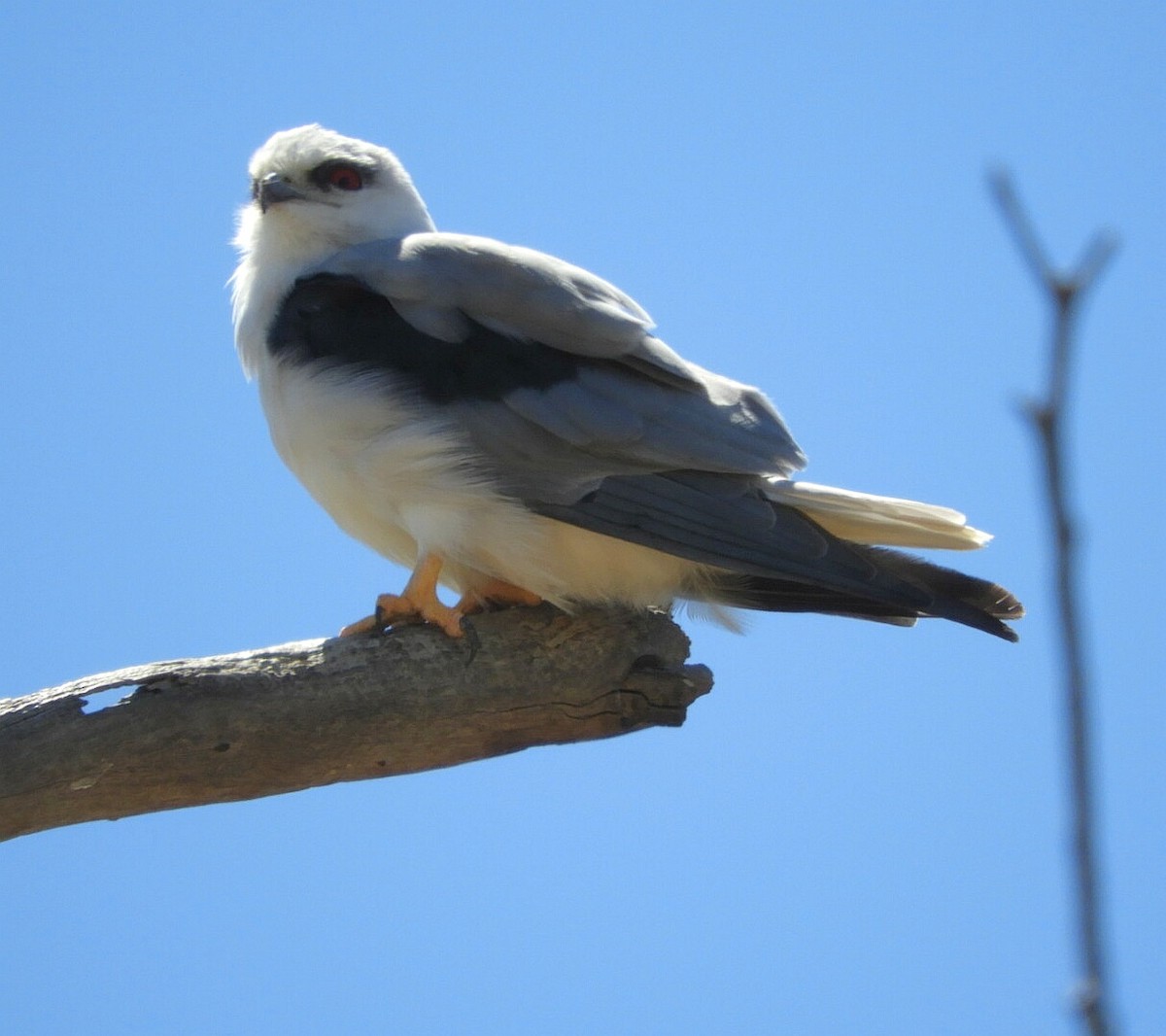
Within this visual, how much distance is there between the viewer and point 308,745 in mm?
4320

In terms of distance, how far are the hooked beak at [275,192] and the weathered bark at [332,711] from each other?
1997 millimetres

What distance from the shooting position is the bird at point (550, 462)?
4508mm

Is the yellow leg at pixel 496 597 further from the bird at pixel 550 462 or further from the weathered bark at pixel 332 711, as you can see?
the weathered bark at pixel 332 711

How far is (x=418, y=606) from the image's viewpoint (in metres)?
4.69

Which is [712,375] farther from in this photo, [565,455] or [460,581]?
[460,581]

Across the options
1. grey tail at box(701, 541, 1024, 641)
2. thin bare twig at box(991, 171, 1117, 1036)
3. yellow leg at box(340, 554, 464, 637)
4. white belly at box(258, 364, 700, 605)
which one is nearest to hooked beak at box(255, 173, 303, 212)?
white belly at box(258, 364, 700, 605)

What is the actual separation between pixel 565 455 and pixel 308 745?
1.24 meters

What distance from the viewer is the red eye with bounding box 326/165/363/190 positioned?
5730mm

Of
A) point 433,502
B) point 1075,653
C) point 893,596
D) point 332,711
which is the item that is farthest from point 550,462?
point 1075,653

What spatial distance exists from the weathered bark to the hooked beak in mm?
1997

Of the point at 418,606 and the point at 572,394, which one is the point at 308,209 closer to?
the point at 572,394

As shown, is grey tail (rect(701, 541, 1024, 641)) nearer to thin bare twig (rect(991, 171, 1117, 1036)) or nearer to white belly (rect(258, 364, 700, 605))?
white belly (rect(258, 364, 700, 605))

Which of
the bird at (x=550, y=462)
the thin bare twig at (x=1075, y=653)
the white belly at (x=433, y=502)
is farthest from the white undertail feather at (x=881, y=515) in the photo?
the thin bare twig at (x=1075, y=653)

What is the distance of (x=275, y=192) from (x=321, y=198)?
186mm
